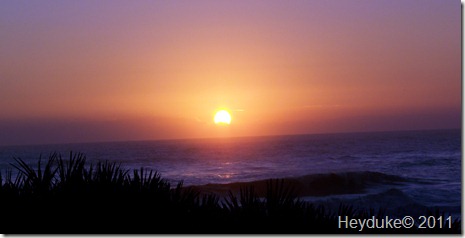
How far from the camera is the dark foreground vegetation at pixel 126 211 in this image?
4219 millimetres

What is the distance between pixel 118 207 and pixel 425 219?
9.08 ft

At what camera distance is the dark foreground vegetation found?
13.8 feet

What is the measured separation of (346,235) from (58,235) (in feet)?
7.81

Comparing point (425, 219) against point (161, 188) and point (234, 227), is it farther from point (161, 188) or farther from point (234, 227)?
point (161, 188)

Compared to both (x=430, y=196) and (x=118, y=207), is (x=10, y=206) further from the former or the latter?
(x=430, y=196)

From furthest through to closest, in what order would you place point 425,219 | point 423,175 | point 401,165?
point 401,165, point 423,175, point 425,219

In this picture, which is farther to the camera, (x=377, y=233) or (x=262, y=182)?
(x=262, y=182)

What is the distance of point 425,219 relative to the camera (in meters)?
4.83

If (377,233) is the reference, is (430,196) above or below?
below

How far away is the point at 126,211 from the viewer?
426 cm

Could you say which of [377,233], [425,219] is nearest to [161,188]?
[377,233]

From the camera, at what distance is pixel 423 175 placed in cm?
2833

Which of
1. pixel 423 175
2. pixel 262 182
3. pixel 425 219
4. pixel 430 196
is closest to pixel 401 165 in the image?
pixel 423 175

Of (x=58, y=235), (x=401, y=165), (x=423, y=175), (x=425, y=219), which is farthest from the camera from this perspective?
(x=401, y=165)
